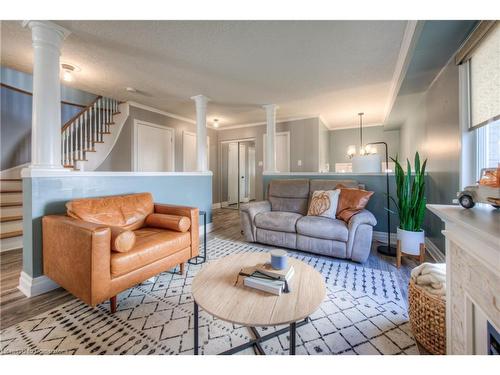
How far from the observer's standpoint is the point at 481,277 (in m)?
0.75

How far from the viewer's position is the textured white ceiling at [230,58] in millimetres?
1938

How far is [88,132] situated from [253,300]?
4362mm

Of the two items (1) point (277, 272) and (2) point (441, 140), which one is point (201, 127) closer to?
(1) point (277, 272)

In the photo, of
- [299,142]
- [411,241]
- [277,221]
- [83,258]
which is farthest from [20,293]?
[299,142]

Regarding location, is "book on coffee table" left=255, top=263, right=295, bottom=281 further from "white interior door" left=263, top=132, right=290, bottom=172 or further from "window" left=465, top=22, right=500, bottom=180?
"white interior door" left=263, top=132, right=290, bottom=172

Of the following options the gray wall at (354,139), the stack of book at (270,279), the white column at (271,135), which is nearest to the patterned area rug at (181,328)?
the stack of book at (270,279)

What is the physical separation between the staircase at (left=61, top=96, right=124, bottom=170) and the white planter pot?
466cm

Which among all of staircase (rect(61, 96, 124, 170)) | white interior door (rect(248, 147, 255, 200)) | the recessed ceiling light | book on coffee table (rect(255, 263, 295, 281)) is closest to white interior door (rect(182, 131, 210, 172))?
staircase (rect(61, 96, 124, 170))

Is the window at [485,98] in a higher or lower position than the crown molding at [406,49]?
lower

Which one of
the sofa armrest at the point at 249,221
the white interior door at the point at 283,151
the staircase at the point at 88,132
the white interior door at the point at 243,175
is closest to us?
the sofa armrest at the point at 249,221

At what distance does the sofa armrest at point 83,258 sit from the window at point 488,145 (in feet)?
9.64

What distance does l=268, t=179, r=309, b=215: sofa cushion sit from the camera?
3210mm

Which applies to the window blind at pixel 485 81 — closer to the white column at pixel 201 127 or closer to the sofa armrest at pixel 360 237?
the sofa armrest at pixel 360 237
